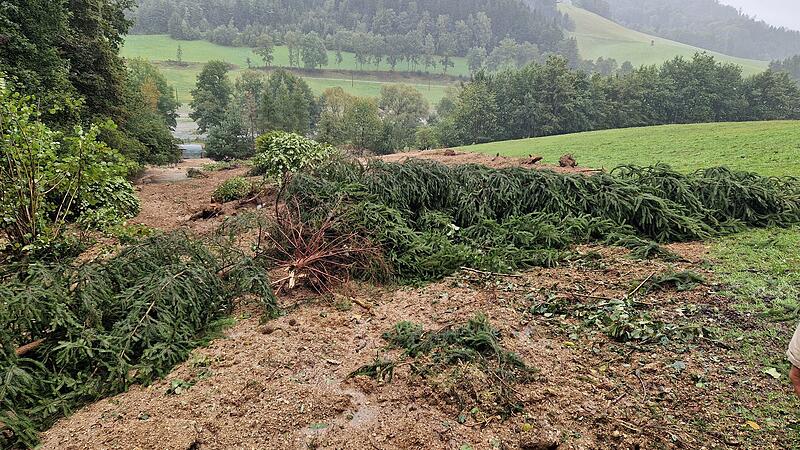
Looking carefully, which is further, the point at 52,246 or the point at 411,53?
the point at 411,53

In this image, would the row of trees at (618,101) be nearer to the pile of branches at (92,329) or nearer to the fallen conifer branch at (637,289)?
the fallen conifer branch at (637,289)

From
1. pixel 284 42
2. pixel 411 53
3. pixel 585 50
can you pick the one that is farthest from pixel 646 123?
pixel 585 50

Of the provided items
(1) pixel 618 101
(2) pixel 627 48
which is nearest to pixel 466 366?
(1) pixel 618 101

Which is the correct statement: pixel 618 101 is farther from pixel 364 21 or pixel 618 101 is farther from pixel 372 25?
pixel 364 21

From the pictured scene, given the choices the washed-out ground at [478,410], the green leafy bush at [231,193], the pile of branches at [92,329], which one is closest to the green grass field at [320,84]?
the green leafy bush at [231,193]

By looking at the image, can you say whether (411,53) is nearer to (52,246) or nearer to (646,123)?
(646,123)

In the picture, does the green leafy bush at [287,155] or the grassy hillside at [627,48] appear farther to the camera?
the grassy hillside at [627,48]

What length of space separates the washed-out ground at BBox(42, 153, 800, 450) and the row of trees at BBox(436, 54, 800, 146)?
158ft

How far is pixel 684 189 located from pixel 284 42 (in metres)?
137

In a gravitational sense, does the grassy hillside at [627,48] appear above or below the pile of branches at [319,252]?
above

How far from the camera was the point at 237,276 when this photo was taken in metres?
5.06

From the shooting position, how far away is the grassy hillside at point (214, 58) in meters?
90.8

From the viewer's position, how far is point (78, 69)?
50.2 feet

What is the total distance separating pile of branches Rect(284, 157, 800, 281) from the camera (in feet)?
19.8
